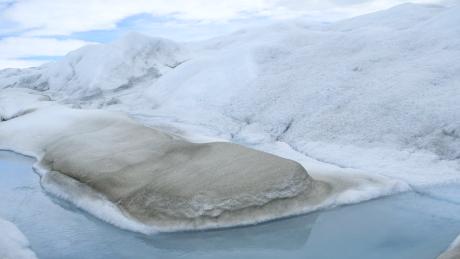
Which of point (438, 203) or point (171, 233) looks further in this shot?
point (438, 203)

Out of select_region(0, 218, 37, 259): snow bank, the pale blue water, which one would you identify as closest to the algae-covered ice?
the pale blue water

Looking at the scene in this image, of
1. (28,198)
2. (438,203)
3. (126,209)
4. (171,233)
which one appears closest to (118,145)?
(28,198)

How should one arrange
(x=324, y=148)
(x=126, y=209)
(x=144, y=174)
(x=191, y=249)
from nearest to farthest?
(x=191, y=249) → (x=126, y=209) → (x=144, y=174) → (x=324, y=148)

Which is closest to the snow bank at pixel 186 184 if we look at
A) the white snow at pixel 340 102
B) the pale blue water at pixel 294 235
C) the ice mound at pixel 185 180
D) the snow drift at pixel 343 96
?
the ice mound at pixel 185 180

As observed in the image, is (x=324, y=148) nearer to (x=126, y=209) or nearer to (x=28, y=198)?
(x=126, y=209)

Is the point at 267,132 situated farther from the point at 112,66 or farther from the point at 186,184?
the point at 112,66

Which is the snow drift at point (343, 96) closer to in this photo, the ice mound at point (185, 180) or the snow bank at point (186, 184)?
the snow bank at point (186, 184)

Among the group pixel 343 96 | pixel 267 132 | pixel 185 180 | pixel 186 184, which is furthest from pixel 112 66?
pixel 186 184
